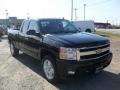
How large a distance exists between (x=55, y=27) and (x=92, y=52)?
2.00m

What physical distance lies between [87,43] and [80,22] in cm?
2663

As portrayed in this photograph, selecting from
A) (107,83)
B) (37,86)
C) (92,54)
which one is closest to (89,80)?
(107,83)

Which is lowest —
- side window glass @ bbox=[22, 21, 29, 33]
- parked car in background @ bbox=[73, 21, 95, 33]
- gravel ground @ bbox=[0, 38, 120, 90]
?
gravel ground @ bbox=[0, 38, 120, 90]

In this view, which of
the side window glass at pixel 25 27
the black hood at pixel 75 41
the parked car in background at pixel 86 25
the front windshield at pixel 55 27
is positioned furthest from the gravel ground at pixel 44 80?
the parked car in background at pixel 86 25

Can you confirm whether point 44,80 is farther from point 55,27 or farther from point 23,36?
point 23,36

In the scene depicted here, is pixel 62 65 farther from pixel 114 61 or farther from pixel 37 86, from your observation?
pixel 114 61

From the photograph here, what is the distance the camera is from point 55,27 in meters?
8.05

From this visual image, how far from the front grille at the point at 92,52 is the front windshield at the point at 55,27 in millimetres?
1595

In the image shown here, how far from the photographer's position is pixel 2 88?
662cm

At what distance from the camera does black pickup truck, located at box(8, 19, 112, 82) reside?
624cm

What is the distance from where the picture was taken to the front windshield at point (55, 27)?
306 inches

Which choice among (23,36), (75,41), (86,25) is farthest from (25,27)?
(86,25)

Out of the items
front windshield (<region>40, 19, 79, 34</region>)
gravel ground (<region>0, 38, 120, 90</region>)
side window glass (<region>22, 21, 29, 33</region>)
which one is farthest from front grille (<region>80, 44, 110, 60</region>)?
side window glass (<region>22, 21, 29, 33</region>)

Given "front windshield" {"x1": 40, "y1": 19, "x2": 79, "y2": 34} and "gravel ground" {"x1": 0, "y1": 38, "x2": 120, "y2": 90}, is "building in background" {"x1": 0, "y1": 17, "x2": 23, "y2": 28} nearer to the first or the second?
"gravel ground" {"x1": 0, "y1": 38, "x2": 120, "y2": 90}
